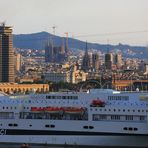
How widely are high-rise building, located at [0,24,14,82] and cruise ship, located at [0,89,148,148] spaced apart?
110 metres

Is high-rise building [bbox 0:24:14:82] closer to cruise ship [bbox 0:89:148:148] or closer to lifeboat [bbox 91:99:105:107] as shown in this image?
cruise ship [bbox 0:89:148:148]

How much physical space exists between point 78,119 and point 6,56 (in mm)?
120837

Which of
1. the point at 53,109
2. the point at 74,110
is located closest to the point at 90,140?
the point at 74,110

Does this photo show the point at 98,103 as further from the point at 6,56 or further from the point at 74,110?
the point at 6,56

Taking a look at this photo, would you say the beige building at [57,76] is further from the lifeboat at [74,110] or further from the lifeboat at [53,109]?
the lifeboat at [74,110]

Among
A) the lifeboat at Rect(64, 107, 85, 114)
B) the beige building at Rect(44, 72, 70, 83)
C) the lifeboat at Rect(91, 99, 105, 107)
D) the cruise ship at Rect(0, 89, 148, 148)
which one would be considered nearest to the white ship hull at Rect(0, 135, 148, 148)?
the cruise ship at Rect(0, 89, 148, 148)

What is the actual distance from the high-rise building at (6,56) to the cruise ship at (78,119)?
109529 millimetres

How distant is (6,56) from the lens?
154 m

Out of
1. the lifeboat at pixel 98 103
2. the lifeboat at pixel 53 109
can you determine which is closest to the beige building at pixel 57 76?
the lifeboat at pixel 53 109

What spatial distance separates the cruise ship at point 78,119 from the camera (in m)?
33.5

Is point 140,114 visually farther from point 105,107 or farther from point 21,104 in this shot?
point 21,104

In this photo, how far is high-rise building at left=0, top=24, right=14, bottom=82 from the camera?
14600cm

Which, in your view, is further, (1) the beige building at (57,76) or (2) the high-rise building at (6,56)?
(1) the beige building at (57,76)

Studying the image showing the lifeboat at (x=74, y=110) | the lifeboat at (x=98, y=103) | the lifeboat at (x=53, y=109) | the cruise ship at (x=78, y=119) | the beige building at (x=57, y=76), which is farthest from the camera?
the beige building at (x=57, y=76)
